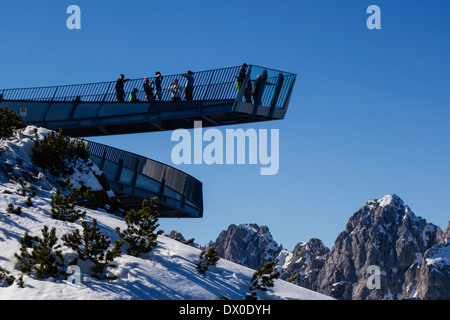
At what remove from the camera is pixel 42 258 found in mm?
14625

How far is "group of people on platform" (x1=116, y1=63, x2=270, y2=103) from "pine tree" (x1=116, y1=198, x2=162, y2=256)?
13932mm

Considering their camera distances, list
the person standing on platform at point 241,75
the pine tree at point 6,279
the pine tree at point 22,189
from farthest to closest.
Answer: the person standing on platform at point 241,75 < the pine tree at point 22,189 < the pine tree at point 6,279

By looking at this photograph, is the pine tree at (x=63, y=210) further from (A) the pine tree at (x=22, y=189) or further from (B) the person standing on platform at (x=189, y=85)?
(B) the person standing on platform at (x=189, y=85)

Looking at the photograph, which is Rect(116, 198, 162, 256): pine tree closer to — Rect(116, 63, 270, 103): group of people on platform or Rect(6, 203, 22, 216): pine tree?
Rect(6, 203, 22, 216): pine tree

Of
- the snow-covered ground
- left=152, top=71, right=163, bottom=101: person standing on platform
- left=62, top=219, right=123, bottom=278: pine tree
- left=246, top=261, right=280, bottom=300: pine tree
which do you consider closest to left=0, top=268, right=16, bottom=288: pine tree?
the snow-covered ground

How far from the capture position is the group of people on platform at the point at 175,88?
31.1 m

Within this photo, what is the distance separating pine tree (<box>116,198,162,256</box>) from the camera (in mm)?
17453

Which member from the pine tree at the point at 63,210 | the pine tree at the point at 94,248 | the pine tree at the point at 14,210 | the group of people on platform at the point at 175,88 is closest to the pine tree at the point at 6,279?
the pine tree at the point at 94,248

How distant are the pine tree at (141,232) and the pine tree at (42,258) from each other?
2605 millimetres

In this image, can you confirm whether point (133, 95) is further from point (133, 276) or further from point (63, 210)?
point (133, 276)

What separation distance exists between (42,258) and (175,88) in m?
20.4

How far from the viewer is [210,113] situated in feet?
106
